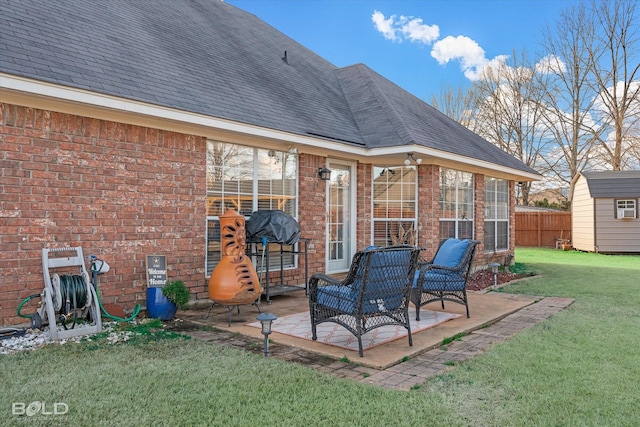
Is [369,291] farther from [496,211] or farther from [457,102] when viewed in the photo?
[457,102]

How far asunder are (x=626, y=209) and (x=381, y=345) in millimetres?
Result: 17980

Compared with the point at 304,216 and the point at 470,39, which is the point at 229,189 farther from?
the point at 470,39

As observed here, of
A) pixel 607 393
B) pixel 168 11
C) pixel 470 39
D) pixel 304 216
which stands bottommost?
pixel 607 393

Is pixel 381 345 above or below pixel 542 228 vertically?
below

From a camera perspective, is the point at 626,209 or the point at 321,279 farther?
the point at 626,209

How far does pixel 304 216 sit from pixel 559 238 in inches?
728

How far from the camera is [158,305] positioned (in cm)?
572

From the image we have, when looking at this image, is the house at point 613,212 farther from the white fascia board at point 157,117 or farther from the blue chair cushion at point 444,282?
the blue chair cushion at point 444,282

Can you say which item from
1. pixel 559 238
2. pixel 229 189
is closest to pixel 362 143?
pixel 229 189

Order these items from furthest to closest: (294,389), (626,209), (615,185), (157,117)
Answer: (615,185) → (626,209) → (157,117) → (294,389)

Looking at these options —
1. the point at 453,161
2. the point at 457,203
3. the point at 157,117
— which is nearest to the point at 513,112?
the point at 457,203

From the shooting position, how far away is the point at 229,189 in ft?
23.5

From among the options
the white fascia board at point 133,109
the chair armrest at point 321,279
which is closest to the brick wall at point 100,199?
the white fascia board at point 133,109

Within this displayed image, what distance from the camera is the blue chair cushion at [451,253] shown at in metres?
6.38
